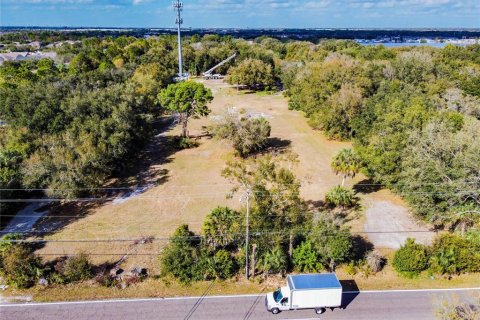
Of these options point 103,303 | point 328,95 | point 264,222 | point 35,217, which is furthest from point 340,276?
point 328,95

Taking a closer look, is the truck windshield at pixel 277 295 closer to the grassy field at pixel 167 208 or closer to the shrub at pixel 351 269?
the grassy field at pixel 167 208

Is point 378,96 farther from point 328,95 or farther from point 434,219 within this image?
point 434,219

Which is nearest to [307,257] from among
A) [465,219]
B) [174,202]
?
[465,219]

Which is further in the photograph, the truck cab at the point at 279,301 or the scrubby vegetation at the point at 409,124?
the scrubby vegetation at the point at 409,124

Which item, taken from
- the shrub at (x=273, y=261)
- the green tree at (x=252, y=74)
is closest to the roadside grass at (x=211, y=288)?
the shrub at (x=273, y=261)

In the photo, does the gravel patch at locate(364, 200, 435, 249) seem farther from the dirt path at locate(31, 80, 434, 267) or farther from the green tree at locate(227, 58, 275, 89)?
the green tree at locate(227, 58, 275, 89)

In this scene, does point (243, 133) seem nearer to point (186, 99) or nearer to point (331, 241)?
point (186, 99)

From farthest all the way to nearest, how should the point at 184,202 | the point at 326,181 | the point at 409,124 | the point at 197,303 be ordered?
the point at 326,181, the point at 409,124, the point at 184,202, the point at 197,303
